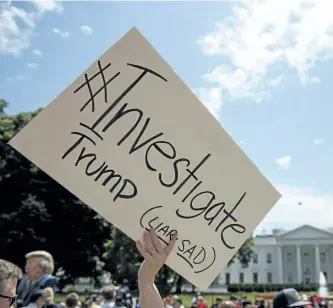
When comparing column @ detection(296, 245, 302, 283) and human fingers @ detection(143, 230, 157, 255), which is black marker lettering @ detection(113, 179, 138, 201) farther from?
column @ detection(296, 245, 302, 283)

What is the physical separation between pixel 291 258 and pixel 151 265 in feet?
382

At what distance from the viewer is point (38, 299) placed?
4.83m

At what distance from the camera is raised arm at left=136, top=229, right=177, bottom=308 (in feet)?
7.07

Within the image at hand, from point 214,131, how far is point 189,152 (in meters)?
0.16

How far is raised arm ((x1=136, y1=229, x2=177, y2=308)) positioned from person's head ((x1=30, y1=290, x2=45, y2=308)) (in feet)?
9.55

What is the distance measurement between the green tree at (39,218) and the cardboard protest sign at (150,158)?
2863 cm

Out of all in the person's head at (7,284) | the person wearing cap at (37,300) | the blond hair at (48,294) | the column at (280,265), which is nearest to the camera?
the person's head at (7,284)

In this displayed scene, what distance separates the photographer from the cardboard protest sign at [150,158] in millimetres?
2264

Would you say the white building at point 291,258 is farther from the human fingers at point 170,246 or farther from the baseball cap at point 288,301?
the human fingers at point 170,246

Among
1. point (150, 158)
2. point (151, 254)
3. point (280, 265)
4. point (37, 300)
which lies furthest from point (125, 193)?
point (280, 265)

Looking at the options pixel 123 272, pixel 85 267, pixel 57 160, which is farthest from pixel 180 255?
pixel 123 272

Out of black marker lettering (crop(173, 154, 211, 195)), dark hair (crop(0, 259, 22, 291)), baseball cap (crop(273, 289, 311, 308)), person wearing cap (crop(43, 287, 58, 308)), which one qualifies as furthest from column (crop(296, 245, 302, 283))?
dark hair (crop(0, 259, 22, 291))

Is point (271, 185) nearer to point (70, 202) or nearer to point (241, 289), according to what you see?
point (70, 202)

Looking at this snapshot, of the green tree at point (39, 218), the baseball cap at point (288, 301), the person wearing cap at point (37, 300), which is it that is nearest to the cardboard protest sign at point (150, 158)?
the baseball cap at point (288, 301)
